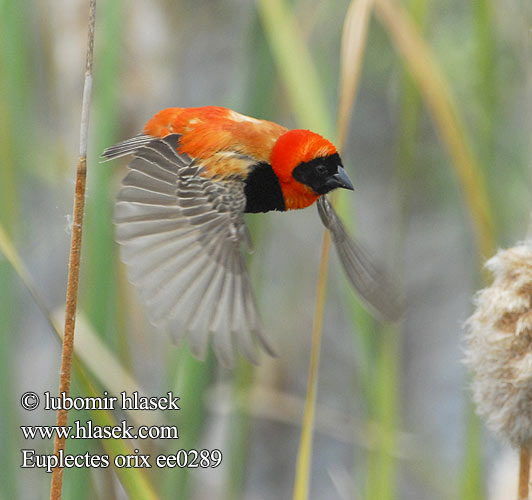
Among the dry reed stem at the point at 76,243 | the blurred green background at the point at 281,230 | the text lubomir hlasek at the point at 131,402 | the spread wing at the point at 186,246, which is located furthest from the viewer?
the blurred green background at the point at 281,230

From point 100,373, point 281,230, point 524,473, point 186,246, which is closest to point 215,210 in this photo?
point 186,246

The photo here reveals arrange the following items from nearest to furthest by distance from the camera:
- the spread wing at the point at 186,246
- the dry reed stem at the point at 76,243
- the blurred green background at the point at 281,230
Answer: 1. the dry reed stem at the point at 76,243
2. the spread wing at the point at 186,246
3. the blurred green background at the point at 281,230

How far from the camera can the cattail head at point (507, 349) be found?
0.82 meters

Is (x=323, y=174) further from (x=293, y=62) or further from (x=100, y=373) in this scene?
(x=100, y=373)

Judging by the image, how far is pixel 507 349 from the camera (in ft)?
2.75

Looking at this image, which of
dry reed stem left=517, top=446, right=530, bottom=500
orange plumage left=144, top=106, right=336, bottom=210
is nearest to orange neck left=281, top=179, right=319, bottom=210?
orange plumage left=144, top=106, right=336, bottom=210

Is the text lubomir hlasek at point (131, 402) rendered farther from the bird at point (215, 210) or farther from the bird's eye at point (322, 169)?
the bird's eye at point (322, 169)

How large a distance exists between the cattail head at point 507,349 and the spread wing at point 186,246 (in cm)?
27

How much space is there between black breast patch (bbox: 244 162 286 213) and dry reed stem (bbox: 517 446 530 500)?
1.20ft

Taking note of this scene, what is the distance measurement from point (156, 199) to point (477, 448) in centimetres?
57

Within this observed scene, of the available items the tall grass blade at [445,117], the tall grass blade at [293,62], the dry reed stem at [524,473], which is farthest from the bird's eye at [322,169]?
the dry reed stem at [524,473]

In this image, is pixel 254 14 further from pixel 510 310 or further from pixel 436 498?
pixel 436 498

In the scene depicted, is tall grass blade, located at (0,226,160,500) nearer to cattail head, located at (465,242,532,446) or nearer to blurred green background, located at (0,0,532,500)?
blurred green background, located at (0,0,532,500)

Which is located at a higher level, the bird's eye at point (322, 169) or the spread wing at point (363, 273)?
the bird's eye at point (322, 169)
